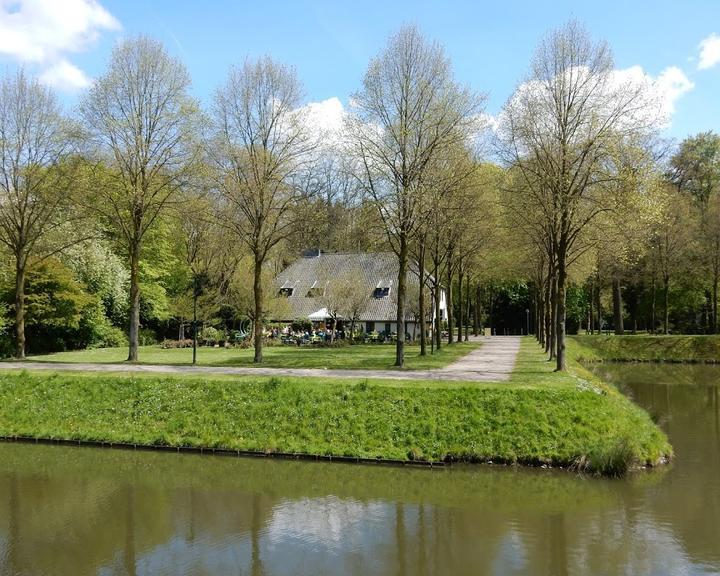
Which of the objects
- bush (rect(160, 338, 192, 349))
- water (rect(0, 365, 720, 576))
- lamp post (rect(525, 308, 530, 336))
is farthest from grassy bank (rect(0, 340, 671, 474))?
lamp post (rect(525, 308, 530, 336))

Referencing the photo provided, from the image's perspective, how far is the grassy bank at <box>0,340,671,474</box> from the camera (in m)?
15.0

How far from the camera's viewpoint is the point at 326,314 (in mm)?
48656

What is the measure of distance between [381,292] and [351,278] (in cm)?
759

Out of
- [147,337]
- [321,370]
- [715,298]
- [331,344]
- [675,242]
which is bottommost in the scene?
[321,370]

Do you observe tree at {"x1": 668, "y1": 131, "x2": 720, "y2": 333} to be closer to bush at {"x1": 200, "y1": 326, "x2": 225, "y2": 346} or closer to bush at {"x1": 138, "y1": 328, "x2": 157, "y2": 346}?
bush at {"x1": 200, "y1": 326, "x2": 225, "y2": 346}

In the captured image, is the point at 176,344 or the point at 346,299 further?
the point at 346,299

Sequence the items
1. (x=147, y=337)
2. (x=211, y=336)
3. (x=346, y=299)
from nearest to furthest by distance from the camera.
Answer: (x=211, y=336)
(x=346, y=299)
(x=147, y=337)

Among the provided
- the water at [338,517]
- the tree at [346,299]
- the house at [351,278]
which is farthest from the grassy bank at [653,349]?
the water at [338,517]

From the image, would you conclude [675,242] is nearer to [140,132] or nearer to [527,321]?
[527,321]

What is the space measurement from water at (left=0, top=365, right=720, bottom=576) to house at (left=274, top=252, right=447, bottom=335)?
3251cm

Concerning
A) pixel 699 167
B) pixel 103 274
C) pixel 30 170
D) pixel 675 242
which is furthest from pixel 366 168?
pixel 699 167

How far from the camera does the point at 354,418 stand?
647 inches

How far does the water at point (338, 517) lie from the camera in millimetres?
9305

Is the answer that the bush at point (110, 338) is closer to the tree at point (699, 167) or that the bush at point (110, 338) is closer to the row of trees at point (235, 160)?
the row of trees at point (235, 160)
